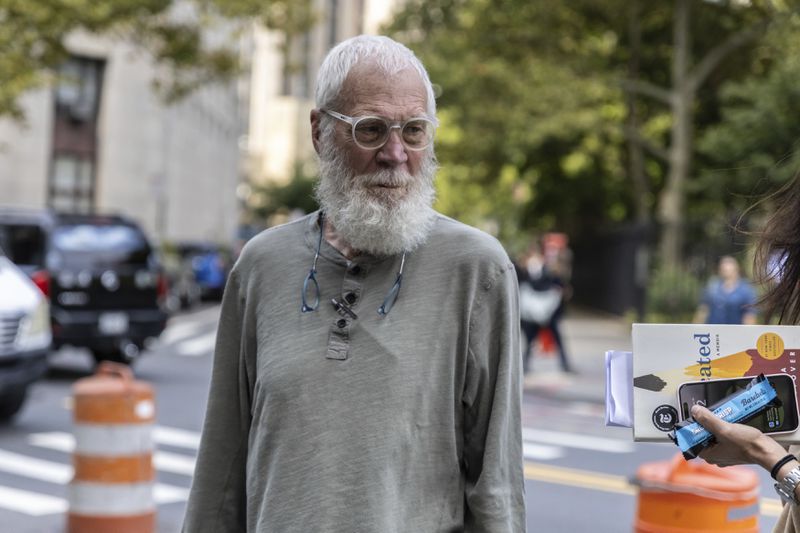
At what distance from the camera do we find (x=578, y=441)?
12.0 meters

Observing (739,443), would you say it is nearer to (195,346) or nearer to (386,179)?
(386,179)

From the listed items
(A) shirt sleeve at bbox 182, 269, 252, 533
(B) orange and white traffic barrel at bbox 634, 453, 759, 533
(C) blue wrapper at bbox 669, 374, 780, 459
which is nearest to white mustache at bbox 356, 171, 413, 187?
(A) shirt sleeve at bbox 182, 269, 252, 533

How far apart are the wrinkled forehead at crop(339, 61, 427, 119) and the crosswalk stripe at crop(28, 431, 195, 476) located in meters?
6.88

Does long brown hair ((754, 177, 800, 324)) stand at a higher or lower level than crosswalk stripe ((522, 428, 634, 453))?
higher

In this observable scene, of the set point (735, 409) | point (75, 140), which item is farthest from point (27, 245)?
point (75, 140)

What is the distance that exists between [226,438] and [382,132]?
0.82 meters

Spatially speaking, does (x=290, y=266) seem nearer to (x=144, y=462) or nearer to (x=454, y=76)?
(x=144, y=462)

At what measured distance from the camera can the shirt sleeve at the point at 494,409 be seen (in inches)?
99.6

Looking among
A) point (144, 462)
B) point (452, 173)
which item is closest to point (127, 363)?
point (144, 462)

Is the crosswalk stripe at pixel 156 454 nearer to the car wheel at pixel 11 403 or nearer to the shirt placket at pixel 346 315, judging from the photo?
the car wheel at pixel 11 403

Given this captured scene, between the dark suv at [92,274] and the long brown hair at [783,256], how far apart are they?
1243 centimetres

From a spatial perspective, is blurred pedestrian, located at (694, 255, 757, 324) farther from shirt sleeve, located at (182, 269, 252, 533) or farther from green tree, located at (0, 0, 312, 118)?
green tree, located at (0, 0, 312, 118)

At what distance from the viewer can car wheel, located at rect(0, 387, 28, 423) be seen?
11.0 metres

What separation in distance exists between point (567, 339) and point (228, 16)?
31.4ft
